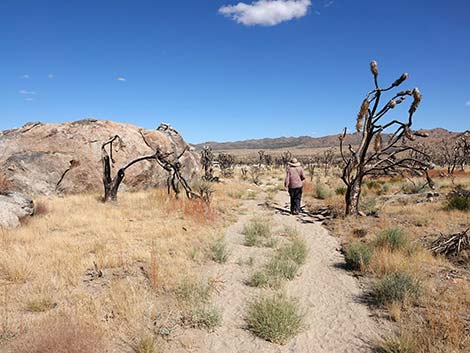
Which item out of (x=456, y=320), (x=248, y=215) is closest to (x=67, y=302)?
(x=456, y=320)

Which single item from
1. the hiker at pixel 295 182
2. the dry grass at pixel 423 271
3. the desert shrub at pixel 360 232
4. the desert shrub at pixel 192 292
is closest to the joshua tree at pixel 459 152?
the dry grass at pixel 423 271

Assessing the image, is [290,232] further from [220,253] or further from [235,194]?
[235,194]

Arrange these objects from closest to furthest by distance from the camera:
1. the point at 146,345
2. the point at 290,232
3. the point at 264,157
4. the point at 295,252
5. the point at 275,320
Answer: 1. the point at 146,345
2. the point at 275,320
3. the point at 295,252
4. the point at 290,232
5. the point at 264,157

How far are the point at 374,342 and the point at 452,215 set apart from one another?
8.17 metres

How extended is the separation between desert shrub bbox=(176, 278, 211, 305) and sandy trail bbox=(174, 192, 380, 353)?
23 cm

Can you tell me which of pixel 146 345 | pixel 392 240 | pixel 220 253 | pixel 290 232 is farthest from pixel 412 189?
pixel 146 345

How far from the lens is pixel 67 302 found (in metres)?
4.80

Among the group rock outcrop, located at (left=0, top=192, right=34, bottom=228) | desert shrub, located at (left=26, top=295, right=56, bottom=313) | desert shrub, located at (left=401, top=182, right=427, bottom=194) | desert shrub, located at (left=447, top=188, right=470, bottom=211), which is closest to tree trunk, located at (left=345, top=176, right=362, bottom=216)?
desert shrub, located at (left=447, top=188, right=470, bottom=211)

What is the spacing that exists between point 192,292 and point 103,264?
1.99 metres

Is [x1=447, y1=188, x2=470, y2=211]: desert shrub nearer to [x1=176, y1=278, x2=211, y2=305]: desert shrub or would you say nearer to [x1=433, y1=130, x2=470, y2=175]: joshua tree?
[x1=433, y1=130, x2=470, y2=175]: joshua tree

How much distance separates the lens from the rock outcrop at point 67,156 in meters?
13.3

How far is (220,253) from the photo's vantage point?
7449 millimetres

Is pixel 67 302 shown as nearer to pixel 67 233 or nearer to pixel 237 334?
pixel 237 334

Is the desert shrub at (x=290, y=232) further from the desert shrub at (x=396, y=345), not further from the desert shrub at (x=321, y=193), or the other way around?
the desert shrub at (x=321, y=193)
